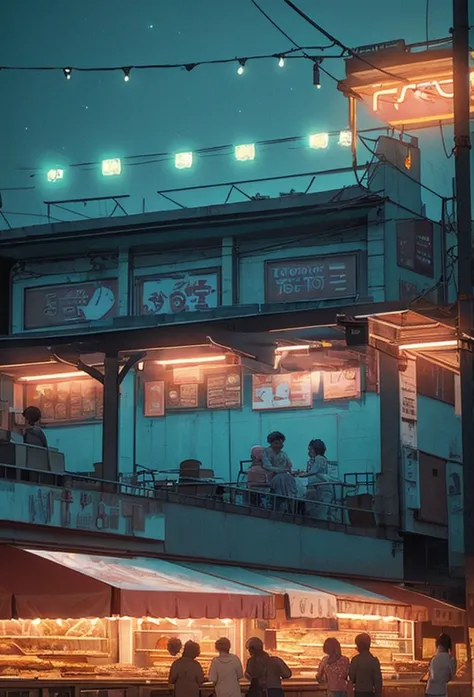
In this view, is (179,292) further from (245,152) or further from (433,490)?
(433,490)

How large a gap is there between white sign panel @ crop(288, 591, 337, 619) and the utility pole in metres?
3.16

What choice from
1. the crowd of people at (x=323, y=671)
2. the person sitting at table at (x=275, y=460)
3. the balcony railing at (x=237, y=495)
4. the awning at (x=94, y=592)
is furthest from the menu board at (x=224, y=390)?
the crowd of people at (x=323, y=671)

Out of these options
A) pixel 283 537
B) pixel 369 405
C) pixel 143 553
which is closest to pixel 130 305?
pixel 369 405

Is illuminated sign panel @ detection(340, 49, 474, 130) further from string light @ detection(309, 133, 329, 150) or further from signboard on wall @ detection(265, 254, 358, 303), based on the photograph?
signboard on wall @ detection(265, 254, 358, 303)

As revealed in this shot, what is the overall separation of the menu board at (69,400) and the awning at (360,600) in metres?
8.72

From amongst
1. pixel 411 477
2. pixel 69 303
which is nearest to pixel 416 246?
pixel 411 477

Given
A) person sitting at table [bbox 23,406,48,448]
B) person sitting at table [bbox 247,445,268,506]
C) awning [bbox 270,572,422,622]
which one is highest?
person sitting at table [bbox 23,406,48,448]

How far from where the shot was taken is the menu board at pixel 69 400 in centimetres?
3094

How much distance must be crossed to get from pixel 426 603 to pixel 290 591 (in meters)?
5.18

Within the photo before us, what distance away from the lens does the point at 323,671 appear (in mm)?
17906

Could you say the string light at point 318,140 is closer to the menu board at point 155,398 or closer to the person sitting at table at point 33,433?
the menu board at point 155,398

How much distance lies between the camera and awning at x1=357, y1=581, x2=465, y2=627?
2441 cm

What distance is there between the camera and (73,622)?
63.8 ft

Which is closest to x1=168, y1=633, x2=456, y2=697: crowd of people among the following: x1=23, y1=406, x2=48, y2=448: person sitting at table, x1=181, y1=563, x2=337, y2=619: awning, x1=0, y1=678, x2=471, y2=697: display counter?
x1=0, y1=678, x2=471, y2=697: display counter
